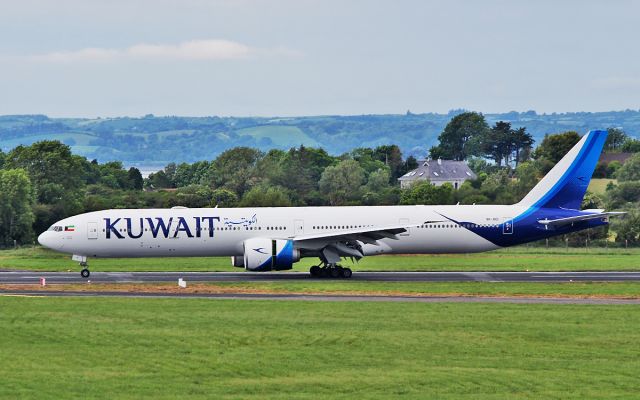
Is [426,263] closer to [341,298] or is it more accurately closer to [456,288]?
[456,288]

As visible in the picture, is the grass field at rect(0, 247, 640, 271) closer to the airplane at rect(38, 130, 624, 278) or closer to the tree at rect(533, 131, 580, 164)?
the airplane at rect(38, 130, 624, 278)

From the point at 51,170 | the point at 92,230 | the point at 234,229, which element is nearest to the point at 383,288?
the point at 234,229

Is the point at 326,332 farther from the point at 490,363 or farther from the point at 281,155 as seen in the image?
the point at 281,155

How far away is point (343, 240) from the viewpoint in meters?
50.8

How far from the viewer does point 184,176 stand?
17800cm

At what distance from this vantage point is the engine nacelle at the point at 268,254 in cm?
4969

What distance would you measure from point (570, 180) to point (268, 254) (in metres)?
16.2

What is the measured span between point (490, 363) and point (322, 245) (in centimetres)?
2429

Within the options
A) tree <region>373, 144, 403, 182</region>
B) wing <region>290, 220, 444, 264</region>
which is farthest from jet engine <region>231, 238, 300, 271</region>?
tree <region>373, 144, 403, 182</region>

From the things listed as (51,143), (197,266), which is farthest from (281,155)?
(197,266)

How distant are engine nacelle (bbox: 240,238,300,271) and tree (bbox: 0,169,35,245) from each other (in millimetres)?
37506

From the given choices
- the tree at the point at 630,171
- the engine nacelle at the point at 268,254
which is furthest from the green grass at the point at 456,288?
the tree at the point at 630,171

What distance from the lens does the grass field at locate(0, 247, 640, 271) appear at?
56.9 meters

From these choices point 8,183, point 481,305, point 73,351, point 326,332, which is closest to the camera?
point 73,351
